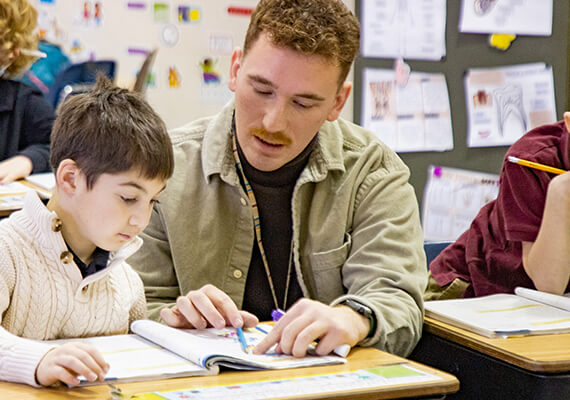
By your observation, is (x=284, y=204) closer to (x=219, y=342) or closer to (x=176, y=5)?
(x=219, y=342)

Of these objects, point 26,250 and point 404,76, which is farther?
point 404,76

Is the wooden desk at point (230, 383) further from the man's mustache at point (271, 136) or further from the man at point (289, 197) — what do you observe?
the man's mustache at point (271, 136)

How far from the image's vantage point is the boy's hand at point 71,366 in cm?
107

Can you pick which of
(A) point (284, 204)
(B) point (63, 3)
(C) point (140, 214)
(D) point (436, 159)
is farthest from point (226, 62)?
(C) point (140, 214)

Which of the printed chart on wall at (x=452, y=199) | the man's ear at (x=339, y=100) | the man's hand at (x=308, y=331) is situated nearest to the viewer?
the man's hand at (x=308, y=331)

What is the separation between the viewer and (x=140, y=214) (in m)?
1.32

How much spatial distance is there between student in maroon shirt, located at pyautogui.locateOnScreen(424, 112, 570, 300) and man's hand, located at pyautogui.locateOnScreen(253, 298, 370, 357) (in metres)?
0.64

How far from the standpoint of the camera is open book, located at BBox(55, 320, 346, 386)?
1161mm

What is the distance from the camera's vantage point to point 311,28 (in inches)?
60.0

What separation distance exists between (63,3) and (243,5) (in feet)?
2.55

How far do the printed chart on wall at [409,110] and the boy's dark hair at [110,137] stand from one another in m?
2.29

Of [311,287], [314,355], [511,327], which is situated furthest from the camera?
[311,287]

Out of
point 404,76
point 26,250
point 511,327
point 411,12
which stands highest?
point 411,12

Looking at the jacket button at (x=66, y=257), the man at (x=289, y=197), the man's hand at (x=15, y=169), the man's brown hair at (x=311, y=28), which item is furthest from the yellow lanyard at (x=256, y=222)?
the man's hand at (x=15, y=169)
